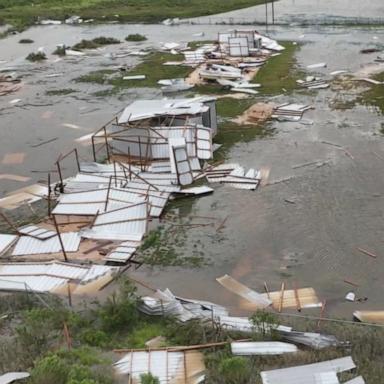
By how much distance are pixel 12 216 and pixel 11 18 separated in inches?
1564

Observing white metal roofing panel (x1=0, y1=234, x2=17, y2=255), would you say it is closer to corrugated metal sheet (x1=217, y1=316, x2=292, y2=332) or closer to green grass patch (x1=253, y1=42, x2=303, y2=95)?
corrugated metal sheet (x1=217, y1=316, x2=292, y2=332)

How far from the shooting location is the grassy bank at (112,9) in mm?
49281

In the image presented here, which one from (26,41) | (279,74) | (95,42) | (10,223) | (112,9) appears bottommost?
(10,223)

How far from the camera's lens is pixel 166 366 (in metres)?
9.32

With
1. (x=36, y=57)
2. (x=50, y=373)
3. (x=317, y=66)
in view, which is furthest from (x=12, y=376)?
(x=36, y=57)

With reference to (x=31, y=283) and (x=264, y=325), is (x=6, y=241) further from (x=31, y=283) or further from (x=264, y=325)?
(x=264, y=325)

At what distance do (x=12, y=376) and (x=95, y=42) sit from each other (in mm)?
33436

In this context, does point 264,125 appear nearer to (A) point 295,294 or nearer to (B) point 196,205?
(B) point 196,205

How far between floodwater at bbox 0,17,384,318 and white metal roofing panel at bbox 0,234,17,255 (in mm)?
3569

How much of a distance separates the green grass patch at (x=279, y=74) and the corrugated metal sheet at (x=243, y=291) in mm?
14915

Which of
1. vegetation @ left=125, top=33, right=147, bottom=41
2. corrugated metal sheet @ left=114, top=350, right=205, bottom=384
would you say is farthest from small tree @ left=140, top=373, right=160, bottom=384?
vegetation @ left=125, top=33, right=147, bottom=41

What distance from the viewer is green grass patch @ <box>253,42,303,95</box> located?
2659cm

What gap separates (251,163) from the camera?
61.1 ft

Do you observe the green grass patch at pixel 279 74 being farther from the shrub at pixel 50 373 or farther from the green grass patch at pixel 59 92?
the shrub at pixel 50 373
